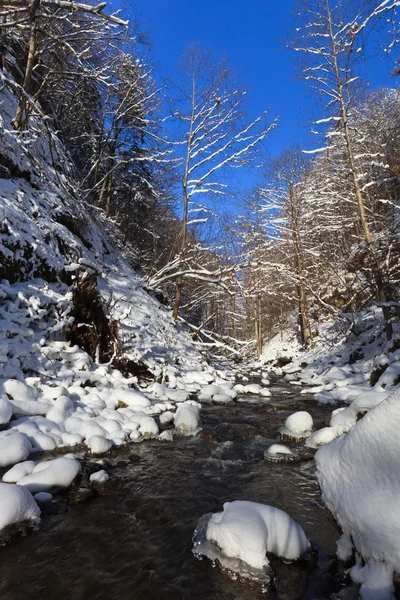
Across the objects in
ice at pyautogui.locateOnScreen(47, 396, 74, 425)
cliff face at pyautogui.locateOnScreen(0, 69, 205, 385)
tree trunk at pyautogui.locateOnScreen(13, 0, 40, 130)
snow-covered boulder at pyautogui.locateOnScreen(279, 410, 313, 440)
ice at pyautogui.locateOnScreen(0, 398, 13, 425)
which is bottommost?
snow-covered boulder at pyautogui.locateOnScreen(279, 410, 313, 440)

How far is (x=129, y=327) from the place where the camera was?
8984 mm

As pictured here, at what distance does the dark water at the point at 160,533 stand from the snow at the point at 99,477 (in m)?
0.08

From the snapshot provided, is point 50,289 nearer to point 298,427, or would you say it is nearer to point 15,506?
point 15,506

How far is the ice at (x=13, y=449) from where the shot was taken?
11.2ft

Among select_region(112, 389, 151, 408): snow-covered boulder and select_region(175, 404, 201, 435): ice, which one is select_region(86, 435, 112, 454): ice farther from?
select_region(112, 389, 151, 408): snow-covered boulder

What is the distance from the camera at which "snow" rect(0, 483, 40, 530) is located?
241 centimetres

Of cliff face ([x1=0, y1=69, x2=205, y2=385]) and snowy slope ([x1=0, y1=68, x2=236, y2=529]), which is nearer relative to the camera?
snowy slope ([x1=0, y1=68, x2=236, y2=529])

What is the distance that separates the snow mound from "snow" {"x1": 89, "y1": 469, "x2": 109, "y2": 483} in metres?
2.09

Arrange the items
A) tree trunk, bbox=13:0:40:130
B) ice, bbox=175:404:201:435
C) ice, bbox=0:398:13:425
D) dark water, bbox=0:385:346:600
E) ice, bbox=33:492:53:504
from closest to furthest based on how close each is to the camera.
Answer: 1. dark water, bbox=0:385:346:600
2. ice, bbox=33:492:53:504
3. ice, bbox=0:398:13:425
4. tree trunk, bbox=13:0:40:130
5. ice, bbox=175:404:201:435

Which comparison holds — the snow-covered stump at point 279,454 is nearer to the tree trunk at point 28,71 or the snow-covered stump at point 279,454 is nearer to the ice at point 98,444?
the ice at point 98,444

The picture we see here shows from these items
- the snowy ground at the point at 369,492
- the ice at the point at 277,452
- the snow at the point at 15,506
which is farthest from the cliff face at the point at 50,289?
the snowy ground at the point at 369,492

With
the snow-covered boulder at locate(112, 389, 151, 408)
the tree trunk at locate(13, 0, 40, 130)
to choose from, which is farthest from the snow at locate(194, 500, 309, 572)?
the tree trunk at locate(13, 0, 40, 130)

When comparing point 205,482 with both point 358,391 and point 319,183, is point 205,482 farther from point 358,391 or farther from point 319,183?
point 319,183

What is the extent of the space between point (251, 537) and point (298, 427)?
309cm
